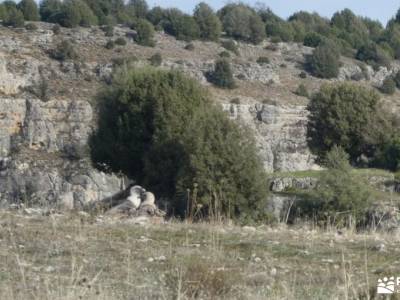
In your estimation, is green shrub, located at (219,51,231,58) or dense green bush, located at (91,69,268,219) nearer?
dense green bush, located at (91,69,268,219)

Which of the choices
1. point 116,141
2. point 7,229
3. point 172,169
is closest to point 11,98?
point 116,141

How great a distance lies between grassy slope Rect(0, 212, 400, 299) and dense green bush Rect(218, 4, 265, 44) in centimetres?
7360

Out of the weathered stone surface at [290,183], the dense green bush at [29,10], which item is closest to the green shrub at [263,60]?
the dense green bush at [29,10]

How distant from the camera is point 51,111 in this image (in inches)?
2318

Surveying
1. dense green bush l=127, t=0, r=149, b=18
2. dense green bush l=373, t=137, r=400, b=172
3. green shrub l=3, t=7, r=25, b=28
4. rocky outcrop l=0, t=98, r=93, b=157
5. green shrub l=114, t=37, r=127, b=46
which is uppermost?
dense green bush l=127, t=0, r=149, b=18

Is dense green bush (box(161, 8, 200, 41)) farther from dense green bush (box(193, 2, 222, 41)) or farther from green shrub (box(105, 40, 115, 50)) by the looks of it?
green shrub (box(105, 40, 115, 50))

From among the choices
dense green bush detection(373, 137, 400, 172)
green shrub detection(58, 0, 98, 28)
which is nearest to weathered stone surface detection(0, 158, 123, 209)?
dense green bush detection(373, 137, 400, 172)

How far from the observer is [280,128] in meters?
63.2

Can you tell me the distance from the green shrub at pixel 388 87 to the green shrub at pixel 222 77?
40.3 feet

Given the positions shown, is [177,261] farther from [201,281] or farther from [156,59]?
[156,59]

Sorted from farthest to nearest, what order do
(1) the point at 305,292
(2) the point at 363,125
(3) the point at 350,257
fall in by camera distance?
(2) the point at 363,125 < (3) the point at 350,257 < (1) the point at 305,292

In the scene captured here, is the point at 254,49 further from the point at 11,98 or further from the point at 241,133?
the point at 241,133

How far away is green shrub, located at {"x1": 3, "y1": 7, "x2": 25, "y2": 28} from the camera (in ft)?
235

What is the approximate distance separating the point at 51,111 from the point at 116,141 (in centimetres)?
2597
